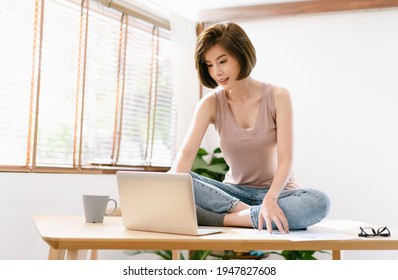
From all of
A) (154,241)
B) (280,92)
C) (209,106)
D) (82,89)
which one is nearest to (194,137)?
(209,106)

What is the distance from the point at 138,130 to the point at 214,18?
1.08m

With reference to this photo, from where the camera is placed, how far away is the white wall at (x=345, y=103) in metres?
3.53

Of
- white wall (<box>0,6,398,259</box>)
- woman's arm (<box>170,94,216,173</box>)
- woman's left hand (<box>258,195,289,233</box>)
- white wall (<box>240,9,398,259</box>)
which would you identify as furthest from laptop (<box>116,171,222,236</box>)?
white wall (<box>240,9,398,259</box>)

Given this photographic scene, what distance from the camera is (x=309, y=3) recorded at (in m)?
3.75

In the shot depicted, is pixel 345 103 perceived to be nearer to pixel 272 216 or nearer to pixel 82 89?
pixel 82 89

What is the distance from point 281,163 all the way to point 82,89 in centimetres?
161

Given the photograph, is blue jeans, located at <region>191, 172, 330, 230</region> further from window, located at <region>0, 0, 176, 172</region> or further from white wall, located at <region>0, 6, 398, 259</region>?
white wall, located at <region>0, 6, 398, 259</region>

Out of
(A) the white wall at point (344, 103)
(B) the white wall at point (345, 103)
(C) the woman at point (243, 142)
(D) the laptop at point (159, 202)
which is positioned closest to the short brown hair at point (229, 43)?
(C) the woman at point (243, 142)

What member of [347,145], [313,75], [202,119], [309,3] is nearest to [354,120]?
[347,145]

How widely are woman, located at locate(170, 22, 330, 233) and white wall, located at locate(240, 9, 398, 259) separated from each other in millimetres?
1667

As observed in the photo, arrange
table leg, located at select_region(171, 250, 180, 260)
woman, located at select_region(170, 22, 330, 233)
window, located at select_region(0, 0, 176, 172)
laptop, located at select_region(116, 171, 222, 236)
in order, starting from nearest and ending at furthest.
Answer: laptop, located at select_region(116, 171, 222, 236), woman, located at select_region(170, 22, 330, 233), table leg, located at select_region(171, 250, 180, 260), window, located at select_region(0, 0, 176, 172)

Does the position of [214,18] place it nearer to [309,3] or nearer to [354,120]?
[309,3]

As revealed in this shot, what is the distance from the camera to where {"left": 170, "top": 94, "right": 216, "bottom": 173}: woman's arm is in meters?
2.01
